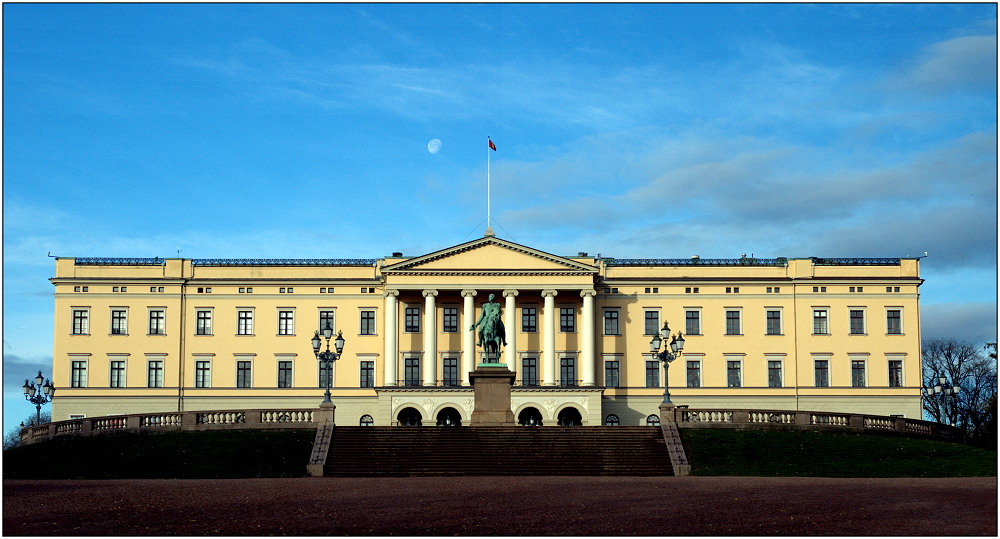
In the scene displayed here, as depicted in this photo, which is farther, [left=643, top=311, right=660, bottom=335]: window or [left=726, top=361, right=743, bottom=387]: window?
[left=643, top=311, right=660, bottom=335]: window

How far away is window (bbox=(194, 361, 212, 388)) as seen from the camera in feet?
→ 243

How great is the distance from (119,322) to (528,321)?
26.5 metres

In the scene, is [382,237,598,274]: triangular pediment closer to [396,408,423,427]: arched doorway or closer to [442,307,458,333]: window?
[442,307,458,333]: window

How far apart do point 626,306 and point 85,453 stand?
126 feet

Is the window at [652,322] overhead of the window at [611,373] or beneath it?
overhead

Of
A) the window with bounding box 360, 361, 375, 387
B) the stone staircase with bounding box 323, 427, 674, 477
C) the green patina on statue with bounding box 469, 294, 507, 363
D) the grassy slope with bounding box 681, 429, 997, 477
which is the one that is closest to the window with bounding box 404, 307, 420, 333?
the window with bounding box 360, 361, 375, 387

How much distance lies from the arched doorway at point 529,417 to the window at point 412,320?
28.4 ft

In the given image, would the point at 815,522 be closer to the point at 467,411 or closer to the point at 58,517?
the point at 58,517

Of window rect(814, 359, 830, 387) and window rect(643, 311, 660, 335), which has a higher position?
window rect(643, 311, 660, 335)

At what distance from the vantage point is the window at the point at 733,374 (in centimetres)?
7462

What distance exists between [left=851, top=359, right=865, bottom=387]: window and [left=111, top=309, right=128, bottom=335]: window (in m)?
47.2

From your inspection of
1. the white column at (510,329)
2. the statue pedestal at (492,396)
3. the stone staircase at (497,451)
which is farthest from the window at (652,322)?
the stone staircase at (497,451)

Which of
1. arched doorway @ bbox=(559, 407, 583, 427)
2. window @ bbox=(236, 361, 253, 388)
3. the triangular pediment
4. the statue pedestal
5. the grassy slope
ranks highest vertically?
the triangular pediment

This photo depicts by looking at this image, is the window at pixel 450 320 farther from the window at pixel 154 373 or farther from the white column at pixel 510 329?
the window at pixel 154 373
